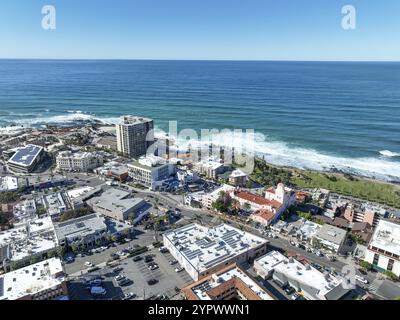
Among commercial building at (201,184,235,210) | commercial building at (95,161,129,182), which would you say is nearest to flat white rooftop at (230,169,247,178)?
commercial building at (201,184,235,210)

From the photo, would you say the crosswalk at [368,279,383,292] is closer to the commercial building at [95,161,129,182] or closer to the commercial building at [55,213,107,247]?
the commercial building at [55,213,107,247]

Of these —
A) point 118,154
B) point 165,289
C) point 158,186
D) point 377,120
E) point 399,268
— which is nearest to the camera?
point 165,289

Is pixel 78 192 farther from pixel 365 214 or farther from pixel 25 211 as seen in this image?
pixel 365 214

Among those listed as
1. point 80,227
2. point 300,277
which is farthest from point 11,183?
point 300,277

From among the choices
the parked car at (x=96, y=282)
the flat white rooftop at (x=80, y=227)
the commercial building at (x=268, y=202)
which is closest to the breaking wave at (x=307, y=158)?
the commercial building at (x=268, y=202)

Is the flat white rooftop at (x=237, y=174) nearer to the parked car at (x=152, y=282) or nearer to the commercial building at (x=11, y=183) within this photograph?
the parked car at (x=152, y=282)

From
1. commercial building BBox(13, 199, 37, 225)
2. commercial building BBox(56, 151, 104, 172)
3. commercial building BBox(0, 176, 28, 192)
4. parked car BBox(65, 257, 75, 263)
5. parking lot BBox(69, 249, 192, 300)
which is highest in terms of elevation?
commercial building BBox(56, 151, 104, 172)

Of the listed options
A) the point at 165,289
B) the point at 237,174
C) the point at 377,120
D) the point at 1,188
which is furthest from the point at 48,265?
the point at 377,120
